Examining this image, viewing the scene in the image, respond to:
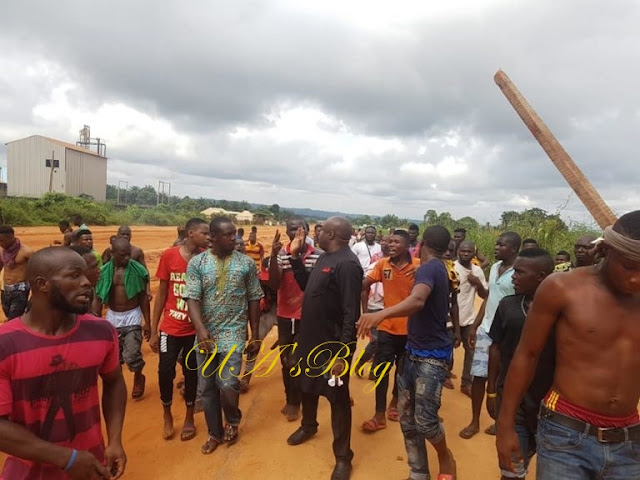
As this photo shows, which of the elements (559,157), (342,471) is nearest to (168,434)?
(342,471)

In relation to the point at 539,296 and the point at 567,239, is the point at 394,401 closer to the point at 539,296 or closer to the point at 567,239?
the point at 539,296

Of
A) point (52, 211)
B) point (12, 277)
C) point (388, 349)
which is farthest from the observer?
point (52, 211)

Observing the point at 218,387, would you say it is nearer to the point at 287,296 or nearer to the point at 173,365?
the point at 173,365

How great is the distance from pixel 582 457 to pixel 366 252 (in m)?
6.44

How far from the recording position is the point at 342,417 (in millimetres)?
3490

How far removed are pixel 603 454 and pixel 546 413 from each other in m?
0.26

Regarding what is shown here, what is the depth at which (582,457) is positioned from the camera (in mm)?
1935

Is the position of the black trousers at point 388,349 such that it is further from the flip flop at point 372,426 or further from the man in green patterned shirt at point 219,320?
the man in green patterned shirt at point 219,320

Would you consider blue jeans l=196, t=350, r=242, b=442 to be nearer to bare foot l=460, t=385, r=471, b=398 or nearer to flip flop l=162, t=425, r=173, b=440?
flip flop l=162, t=425, r=173, b=440

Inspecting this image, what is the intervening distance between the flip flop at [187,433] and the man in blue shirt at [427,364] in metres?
2.07

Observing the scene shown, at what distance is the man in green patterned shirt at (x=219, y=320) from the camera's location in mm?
3797

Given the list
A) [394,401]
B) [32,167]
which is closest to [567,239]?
[394,401]

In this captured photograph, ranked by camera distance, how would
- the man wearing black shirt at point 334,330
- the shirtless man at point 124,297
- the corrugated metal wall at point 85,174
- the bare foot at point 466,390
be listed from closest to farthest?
the man wearing black shirt at point 334,330
the shirtless man at point 124,297
the bare foot at point 466,390
the corrugated metal wall at point 85,174

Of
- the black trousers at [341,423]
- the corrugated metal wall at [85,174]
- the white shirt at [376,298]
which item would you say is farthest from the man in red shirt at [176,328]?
the corrugated metal wall at [85,174]
